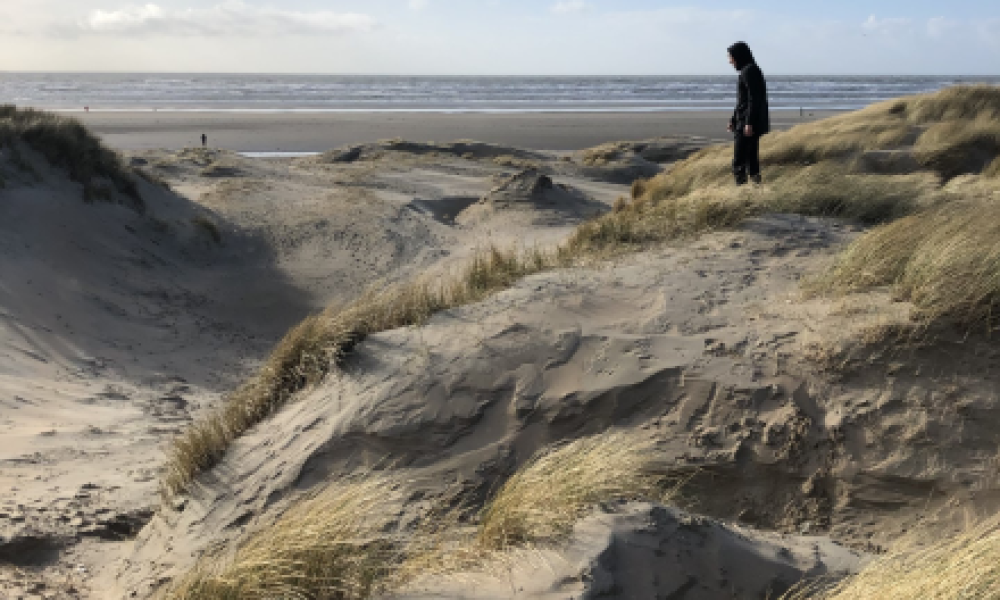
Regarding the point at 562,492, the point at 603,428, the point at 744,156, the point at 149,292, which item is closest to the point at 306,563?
the point at 562,492

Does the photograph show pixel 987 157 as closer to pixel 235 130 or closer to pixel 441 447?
pixel 441 447

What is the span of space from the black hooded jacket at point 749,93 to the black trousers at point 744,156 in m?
0.12

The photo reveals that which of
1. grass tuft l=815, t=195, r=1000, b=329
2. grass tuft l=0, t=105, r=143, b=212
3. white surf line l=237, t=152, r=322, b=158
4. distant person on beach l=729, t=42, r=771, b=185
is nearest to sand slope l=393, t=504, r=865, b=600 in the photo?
grass tuft l=815, t=195, r=1000, b=329

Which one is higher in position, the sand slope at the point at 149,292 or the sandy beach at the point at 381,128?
the sandy beach at the point at 381,128

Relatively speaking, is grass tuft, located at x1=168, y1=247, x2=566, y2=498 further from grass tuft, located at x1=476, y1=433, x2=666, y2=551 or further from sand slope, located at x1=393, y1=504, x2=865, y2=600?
sand slope, located at x1=393, y1=504, x2=865, y2=600

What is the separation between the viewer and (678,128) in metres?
34.8

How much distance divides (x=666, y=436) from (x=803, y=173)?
15.8 ft

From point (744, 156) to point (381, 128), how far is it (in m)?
26.8

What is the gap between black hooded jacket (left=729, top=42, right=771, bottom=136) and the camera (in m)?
8.52

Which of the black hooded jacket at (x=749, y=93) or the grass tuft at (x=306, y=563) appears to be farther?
the black hooded jacket at (x=749, y=93)

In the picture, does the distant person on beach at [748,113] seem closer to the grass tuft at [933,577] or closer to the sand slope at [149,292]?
the sand slope at [149,292]

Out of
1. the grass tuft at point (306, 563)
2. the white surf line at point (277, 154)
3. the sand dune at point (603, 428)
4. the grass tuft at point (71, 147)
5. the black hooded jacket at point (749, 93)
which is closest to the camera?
the grass tuft at point (306, 563)

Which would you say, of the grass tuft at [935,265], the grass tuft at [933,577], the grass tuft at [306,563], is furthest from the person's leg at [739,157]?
the grass tuft at [306,563]

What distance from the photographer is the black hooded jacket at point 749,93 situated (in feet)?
27.9
